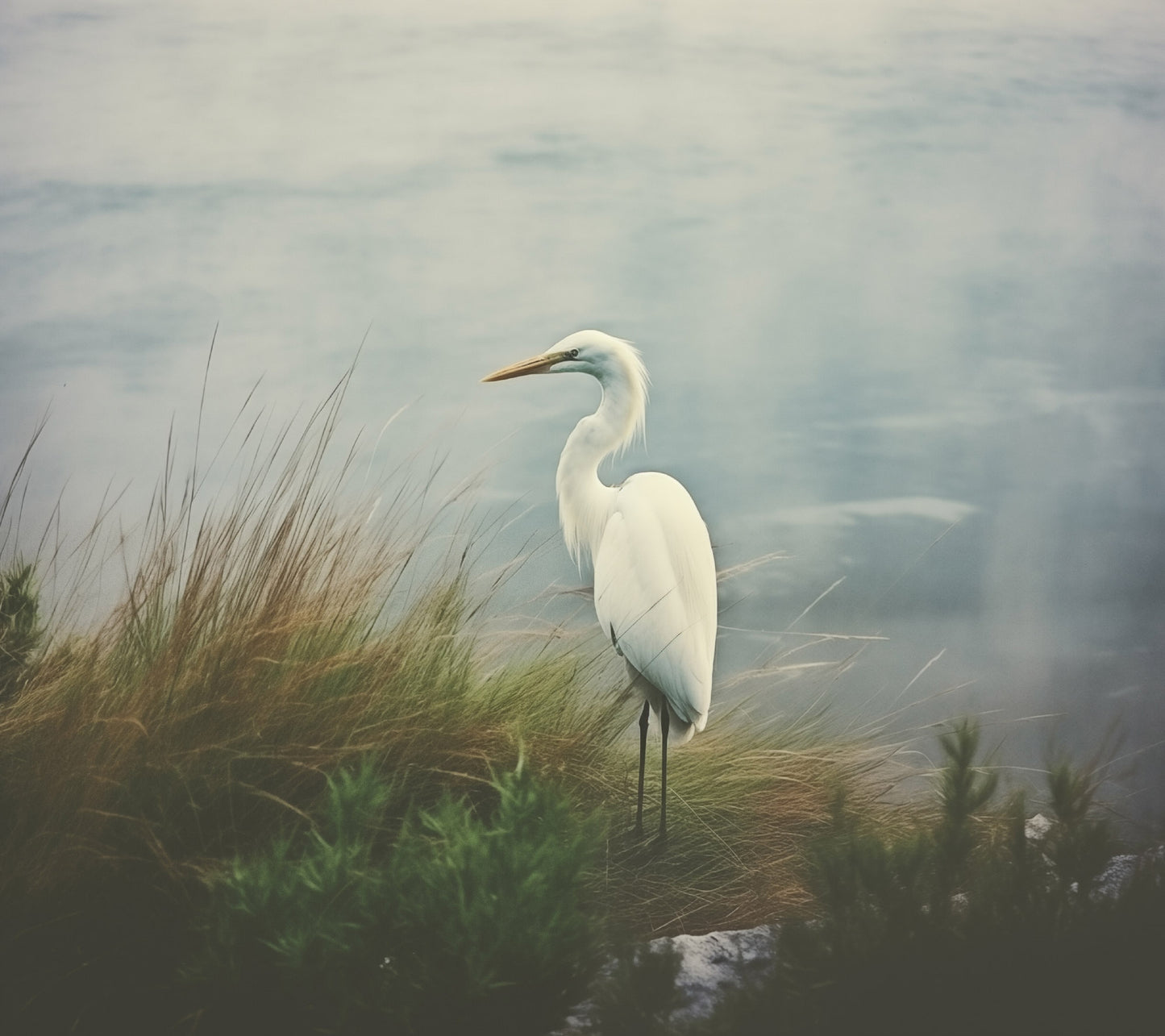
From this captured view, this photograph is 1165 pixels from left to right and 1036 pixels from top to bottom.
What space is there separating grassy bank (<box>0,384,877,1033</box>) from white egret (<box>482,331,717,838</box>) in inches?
9.8

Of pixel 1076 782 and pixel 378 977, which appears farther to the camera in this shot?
pixel 1076 782

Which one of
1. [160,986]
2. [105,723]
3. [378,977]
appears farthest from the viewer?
[105,723]

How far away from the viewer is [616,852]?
2531mm

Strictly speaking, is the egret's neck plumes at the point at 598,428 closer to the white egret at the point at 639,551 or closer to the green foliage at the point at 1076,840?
the white egret at the point at 639,551

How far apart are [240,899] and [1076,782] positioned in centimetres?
146

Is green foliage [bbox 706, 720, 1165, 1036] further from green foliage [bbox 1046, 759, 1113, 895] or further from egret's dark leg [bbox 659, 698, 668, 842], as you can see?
egret's dark leg [bbox 659, 698, 668, 842]

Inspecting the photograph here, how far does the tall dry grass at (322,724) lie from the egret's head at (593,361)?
445 mm

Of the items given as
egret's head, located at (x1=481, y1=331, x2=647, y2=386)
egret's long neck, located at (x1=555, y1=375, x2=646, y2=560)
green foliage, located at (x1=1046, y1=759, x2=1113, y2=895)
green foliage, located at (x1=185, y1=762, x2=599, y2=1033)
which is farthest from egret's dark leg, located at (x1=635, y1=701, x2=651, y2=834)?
green foliage, located at (x1=1046, y1=759, x2=1113, y2=895)

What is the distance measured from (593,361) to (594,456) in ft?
0.80

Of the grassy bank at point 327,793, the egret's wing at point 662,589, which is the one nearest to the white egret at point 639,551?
the egret's wing at point 662,589

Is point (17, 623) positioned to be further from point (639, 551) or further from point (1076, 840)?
point (1076, 840)

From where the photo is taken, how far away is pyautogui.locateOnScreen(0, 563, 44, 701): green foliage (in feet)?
8.66

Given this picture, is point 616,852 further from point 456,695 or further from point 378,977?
point 378,977

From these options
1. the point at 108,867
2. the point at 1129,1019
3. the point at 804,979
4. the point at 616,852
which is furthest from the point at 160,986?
the point at 1129,1019
